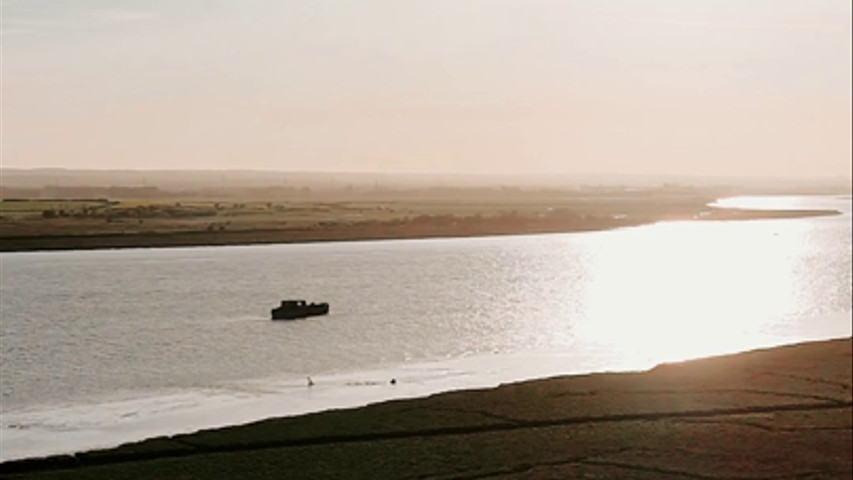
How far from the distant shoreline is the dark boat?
507 centimetres

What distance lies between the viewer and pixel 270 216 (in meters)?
55.2

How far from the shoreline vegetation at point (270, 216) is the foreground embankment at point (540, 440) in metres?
3.79

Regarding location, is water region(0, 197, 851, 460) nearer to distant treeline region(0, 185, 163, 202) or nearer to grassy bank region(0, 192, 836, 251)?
grassy bank region(0, 192, 836, 251)

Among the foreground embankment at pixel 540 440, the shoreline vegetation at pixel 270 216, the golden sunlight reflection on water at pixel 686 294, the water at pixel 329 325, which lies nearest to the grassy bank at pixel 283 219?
the shoreline vegetation at pixel 270 216

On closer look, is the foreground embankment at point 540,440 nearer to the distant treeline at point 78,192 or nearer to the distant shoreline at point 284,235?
the distant treeline at point 78,192

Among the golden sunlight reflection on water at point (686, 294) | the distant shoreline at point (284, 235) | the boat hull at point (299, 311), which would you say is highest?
the distant shoreline at point (284, 235)

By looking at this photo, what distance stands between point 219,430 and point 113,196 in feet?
16.5

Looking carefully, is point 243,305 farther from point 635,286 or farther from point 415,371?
point 635,286

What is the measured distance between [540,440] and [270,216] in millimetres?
38440

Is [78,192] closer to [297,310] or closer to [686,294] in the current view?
[297,310]

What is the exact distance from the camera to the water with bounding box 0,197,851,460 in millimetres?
21094

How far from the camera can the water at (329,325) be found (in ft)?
69.2

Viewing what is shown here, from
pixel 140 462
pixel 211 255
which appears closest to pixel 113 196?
pixel 140 462

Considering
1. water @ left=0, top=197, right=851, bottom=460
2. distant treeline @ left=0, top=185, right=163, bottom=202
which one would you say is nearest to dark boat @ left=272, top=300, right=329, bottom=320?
water @ left=0, top=197, right=851, bottom=460
